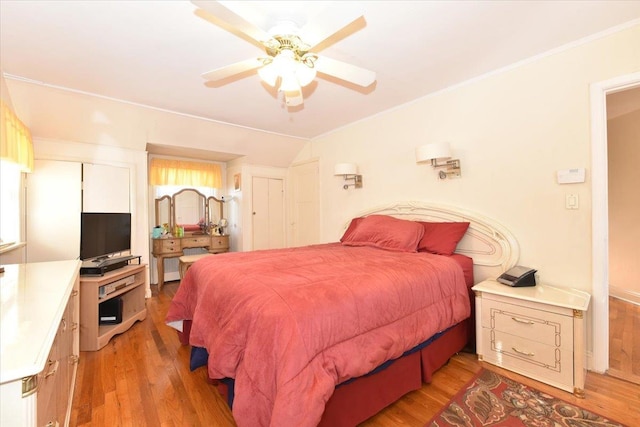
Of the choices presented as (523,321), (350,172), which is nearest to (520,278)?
(523,321)

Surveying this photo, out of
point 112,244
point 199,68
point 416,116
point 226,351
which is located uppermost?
point 199,68

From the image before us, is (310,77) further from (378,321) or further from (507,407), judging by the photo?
(507,407)

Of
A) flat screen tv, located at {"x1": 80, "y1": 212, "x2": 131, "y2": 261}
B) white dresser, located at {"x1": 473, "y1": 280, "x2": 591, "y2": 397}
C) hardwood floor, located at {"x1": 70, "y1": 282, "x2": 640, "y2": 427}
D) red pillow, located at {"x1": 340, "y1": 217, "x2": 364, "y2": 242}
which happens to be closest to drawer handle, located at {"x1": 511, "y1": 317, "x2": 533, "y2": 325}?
white dresser, located at {"x1": 473, "y1": 280, "x2": 591, "y2": 397}

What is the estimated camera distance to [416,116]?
3.13 metres

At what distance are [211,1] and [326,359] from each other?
1.66m

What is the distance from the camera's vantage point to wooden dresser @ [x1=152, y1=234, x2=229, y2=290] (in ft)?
13.9

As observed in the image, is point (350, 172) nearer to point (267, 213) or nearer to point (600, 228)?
point (267, 213)

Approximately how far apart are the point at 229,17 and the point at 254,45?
2.65ft

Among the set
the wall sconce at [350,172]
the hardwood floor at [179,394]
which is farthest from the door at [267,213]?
the hardwood floor at [179,394]

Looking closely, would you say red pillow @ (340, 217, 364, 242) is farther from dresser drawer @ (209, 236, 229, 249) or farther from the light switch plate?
dresser drawer @ (209, 236, 229, 249)

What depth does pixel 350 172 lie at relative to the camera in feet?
11.8

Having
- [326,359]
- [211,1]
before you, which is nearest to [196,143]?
[211,1]

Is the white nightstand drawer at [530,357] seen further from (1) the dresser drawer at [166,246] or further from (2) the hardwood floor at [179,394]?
(1) the dresser drawer at [166,246]

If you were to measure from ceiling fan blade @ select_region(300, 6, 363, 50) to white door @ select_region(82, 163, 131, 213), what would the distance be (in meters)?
A: 3.21
